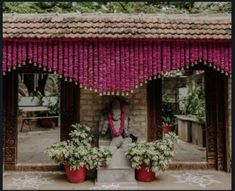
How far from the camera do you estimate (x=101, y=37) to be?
8.21 m

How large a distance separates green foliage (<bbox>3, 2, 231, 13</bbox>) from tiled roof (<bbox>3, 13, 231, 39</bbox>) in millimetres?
7325

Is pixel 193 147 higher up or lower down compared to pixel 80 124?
lower down

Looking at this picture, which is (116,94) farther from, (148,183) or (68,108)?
(148,183)

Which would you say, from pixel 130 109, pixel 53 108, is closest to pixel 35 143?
pixel 53 108

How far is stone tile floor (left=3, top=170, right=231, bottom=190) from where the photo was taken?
8352 millimetres

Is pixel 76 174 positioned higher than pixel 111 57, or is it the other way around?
pixel 111 57

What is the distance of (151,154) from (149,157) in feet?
0.27

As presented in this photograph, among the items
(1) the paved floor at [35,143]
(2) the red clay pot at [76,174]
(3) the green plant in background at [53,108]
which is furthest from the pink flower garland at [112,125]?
(3) the green plant in background at [53,108]

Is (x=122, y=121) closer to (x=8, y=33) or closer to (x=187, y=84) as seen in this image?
(x=8, y=33)

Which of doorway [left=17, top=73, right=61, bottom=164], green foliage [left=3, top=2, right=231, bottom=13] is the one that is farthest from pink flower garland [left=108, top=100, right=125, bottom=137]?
green foliage [left=3, top=2, right=231, bottom=13]

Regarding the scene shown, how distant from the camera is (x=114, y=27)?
28.1 feet

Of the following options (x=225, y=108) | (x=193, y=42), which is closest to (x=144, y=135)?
(x=225, y=108)

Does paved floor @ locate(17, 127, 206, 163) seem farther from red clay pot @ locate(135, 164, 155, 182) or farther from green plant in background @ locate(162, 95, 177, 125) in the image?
red clay pot @ locate(135, 164, 155, 182)

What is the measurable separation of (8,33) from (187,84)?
907 cm
